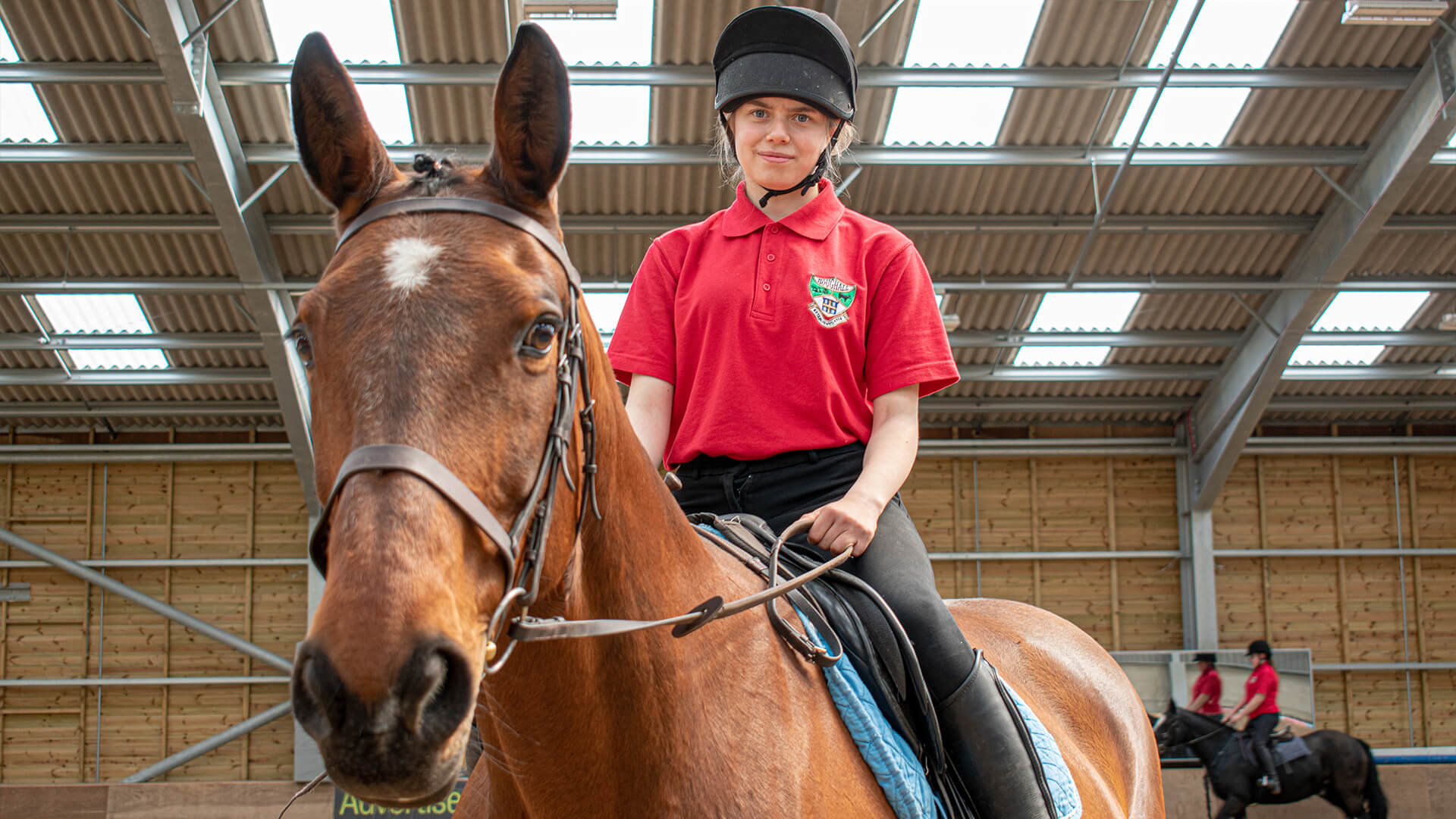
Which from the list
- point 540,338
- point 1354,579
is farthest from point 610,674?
point 1354,579

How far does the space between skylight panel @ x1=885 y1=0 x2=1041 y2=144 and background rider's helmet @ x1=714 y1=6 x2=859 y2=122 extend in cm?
887

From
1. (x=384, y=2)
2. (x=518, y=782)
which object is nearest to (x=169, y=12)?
(x=384, y=2)

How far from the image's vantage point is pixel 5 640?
16188 millimetres

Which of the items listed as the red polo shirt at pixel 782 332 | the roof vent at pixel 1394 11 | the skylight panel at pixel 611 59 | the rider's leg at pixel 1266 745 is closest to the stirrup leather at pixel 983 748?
the red polo shirt at pixel 782 332

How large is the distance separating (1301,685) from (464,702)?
15.2m

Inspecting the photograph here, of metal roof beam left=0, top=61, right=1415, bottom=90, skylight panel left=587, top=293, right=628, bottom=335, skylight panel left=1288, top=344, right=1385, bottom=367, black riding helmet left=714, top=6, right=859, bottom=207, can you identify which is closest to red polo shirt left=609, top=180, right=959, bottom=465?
black riding helmet left=714, top=6, right=859, bottom=207

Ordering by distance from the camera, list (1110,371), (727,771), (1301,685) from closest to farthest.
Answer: (727,771), (1301,685), (1110,371)

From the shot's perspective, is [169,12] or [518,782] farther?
[169,12]

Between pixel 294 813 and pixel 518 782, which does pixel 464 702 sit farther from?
pixel 294 813

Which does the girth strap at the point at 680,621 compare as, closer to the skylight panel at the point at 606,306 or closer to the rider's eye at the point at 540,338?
the rider's eye at the point at 540,338

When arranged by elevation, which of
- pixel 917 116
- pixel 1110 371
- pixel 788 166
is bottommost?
pixel 1110 371

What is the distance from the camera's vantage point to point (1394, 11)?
9.95m

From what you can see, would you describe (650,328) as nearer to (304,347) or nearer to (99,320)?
(304,347)

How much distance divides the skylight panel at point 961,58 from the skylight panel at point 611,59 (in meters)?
2.54
